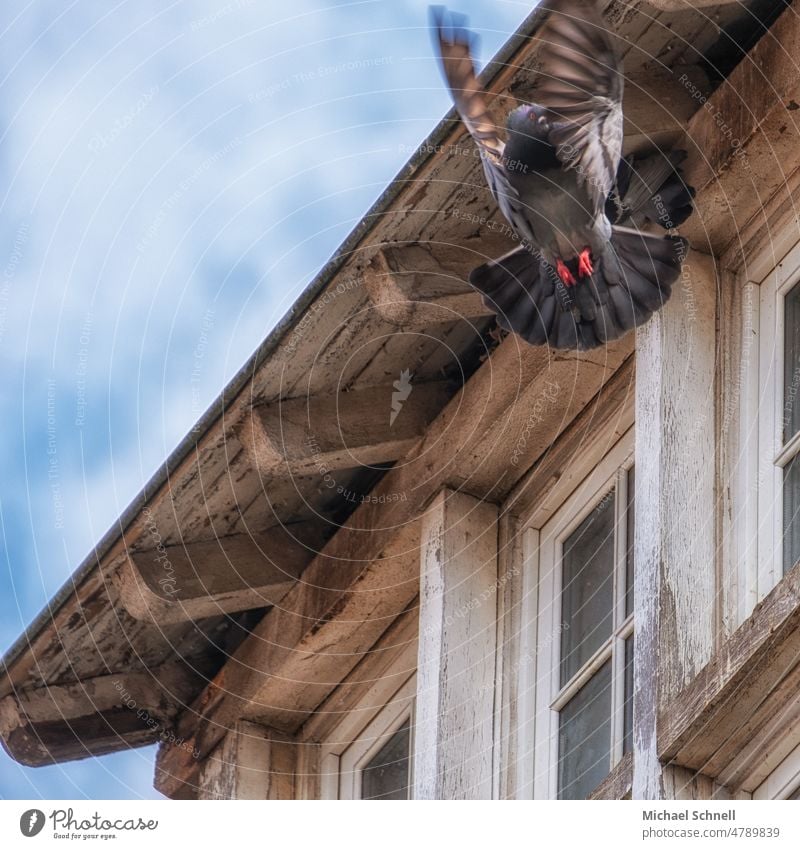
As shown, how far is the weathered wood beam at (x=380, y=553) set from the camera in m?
6.89

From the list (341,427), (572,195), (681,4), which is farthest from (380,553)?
(681,4)

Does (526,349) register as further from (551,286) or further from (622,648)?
(622,648)

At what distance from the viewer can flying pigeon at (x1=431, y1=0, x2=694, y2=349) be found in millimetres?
6039

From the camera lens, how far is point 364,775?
7.58 metres

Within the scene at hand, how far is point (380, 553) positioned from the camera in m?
7.29

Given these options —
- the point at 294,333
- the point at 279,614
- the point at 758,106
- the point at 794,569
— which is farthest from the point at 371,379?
the point at 794,569

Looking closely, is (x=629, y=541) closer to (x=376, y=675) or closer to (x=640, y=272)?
(x=640, y=272)

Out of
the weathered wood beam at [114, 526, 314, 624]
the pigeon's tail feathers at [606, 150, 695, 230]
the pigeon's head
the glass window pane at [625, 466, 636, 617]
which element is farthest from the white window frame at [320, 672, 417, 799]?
the pigeon's head

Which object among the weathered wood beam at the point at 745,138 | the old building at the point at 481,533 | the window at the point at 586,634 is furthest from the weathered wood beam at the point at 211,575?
the weathered wood beam at the point at 745,138

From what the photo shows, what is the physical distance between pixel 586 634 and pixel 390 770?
3.22ft

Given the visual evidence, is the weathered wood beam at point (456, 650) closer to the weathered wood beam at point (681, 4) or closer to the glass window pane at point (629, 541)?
the glass window pane at point (629, 541)

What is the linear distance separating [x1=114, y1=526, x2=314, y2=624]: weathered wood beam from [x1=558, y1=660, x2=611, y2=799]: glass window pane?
112 centimetres

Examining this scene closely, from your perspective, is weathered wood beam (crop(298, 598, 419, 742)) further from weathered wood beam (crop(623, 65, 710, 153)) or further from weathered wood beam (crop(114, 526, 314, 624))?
weathered wood beam (crop(623, 65, 710, 153))
